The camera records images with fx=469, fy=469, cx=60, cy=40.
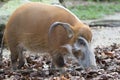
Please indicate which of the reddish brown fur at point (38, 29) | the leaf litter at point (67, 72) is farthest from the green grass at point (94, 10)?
the reddish brown fur at point (38, 29)

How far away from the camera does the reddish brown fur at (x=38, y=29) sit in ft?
16.4

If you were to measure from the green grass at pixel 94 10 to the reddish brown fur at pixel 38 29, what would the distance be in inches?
318

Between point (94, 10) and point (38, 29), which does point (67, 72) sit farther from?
point (94, 10)

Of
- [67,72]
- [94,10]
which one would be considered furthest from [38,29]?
[94,10]

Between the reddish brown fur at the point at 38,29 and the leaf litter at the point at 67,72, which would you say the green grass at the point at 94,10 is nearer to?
the leaf litter at the point at 67,72

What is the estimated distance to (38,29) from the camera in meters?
5.28

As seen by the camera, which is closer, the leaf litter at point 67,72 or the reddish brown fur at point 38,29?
the leaf litter at point 67,72

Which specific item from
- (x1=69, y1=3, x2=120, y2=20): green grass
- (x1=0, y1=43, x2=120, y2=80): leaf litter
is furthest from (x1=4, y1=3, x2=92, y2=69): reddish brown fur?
(x1=69, y1=3, x2=120, y2=20): green grass

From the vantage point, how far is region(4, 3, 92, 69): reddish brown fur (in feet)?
16.4

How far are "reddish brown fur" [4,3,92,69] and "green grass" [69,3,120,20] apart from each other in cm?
808

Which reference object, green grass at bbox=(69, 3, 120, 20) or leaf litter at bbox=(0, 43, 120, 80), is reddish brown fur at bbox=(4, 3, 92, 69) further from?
green grass at bbox=(69, 3, 120, 20)

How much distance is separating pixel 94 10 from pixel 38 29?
10.5 m

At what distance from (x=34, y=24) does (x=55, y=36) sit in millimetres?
384

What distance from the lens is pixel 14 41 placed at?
5.62 m
